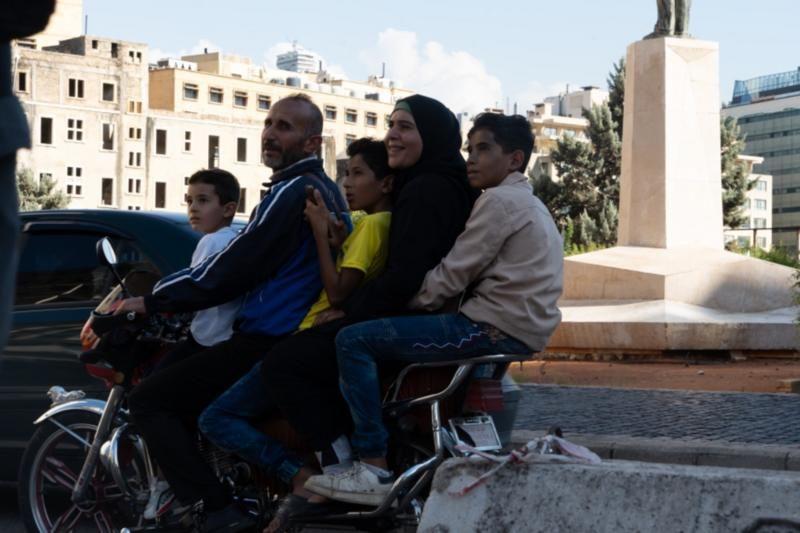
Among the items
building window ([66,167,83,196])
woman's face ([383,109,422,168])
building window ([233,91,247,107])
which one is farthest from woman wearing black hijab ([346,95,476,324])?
building window ([233,91,247,107])

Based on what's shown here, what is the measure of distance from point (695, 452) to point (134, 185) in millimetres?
120001

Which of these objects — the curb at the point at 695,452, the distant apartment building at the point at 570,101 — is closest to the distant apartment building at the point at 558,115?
the distant apartment building at the point at 570,101

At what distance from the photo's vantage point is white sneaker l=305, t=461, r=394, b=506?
534 centimetres

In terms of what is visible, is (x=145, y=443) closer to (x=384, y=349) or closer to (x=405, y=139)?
(x=384, y=349)

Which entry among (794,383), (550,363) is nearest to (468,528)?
(794,383)

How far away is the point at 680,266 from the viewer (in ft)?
73.8

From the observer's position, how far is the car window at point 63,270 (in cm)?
744

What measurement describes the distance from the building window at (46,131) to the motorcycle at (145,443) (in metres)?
118

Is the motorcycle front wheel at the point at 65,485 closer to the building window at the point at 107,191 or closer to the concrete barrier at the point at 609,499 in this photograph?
the concrete barrier at the point at 609,499

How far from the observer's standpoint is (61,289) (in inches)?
298

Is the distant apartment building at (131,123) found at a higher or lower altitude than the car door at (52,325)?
higher

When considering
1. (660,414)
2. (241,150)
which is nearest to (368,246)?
(660,414)

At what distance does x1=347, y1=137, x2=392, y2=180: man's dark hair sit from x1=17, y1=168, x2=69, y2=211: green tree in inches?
4036

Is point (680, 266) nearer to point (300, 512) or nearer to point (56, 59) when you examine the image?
point (300, 512)
